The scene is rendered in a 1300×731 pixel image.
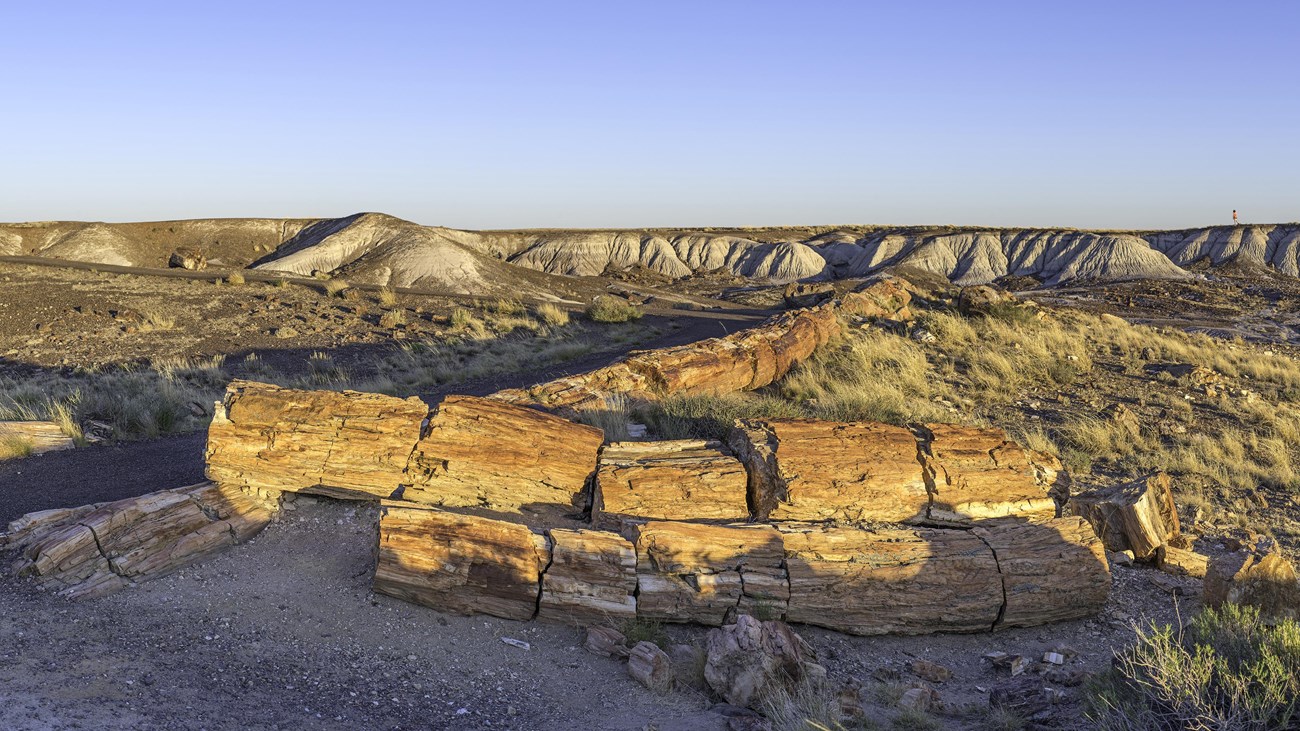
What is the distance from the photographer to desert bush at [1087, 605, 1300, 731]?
3.61 m

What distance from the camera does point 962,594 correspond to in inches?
227

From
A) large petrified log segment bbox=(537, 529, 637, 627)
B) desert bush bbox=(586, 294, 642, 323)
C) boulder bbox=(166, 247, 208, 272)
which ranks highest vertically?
boulder bbox=(166, 247, 208, 272)

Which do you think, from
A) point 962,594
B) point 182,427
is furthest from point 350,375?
point 962,594

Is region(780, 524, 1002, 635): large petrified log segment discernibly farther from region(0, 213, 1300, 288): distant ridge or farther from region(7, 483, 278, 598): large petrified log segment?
region(0, 213, 1300, 288): distant ridge

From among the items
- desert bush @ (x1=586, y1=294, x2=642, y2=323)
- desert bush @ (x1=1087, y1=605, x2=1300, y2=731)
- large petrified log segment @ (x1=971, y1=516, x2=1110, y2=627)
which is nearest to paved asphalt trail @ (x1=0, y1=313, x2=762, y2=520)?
large petrified log segment @ (x1=971, y1=516, x2=1110, y2=627)

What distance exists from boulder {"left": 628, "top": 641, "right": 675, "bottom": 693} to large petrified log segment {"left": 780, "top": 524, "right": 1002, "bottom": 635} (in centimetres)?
103

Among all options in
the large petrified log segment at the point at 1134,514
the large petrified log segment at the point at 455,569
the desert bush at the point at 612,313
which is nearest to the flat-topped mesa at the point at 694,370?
the large petrified log segment at the point at 455,569

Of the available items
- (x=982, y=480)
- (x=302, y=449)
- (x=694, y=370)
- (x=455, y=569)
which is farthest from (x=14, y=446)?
(x=982, y=480)

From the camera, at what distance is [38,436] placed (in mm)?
8867

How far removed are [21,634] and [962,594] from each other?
18.2 ft

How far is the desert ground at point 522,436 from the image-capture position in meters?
4.59

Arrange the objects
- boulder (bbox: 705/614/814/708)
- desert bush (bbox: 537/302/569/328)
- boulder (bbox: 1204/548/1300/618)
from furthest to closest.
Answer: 1. desert bush (bbox: 537/302/569/328)
2. boulder (bbox: 1204/548/1300/618)
3. boulder (bbox: 705/614/814/708)

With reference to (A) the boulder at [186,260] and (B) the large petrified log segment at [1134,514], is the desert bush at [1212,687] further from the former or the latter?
(A) the boulder at [186,260]

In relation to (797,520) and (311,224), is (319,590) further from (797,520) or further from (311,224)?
(311,224)
